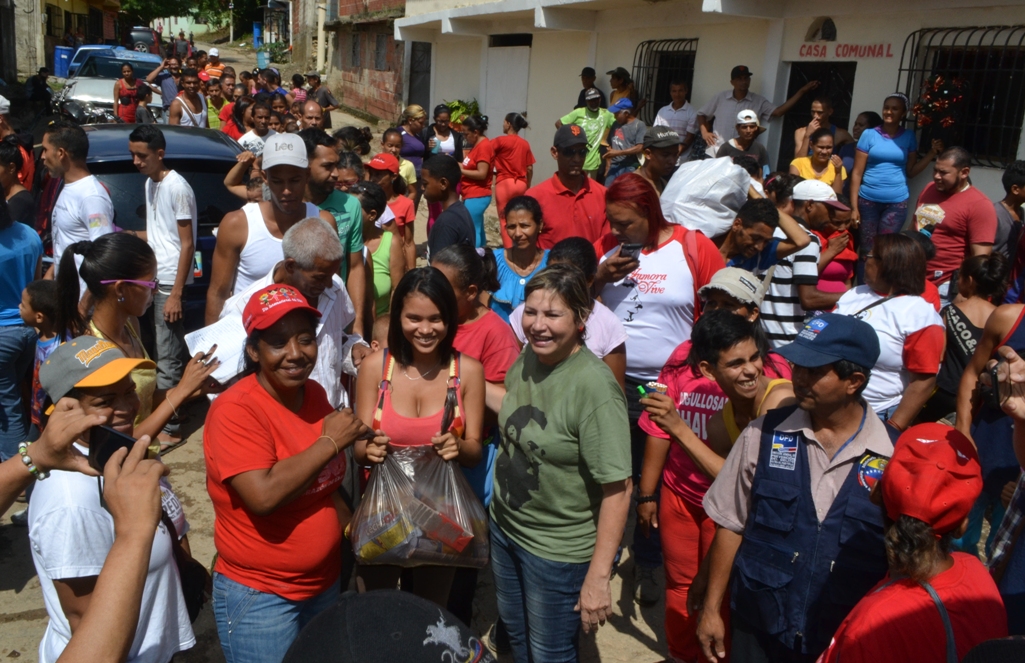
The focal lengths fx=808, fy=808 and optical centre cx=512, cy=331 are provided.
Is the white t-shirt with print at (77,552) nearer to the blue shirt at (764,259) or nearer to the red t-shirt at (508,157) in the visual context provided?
the blue shirt at (764,259)

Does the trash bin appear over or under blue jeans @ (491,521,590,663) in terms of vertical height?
over

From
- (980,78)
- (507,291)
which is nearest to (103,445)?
(507,291)

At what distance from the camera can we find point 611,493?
2736mm

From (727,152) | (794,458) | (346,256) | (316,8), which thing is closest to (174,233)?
(346,256)

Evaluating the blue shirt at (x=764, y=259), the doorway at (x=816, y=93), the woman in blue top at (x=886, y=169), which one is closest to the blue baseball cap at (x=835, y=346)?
the blue shirt at (x=764, y=259)

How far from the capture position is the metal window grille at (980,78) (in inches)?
287

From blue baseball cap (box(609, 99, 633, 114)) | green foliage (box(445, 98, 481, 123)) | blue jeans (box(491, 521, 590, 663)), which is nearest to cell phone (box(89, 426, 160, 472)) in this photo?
blue jeans (box(491, 521, 590, 663))

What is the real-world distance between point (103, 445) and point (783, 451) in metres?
1.97

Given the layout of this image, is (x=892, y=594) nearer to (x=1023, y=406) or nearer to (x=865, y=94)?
(x=1023, y=406)

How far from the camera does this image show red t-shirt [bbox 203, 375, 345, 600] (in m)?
2.56

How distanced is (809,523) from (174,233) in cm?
446

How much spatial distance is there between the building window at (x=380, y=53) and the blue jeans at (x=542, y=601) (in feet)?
75.9

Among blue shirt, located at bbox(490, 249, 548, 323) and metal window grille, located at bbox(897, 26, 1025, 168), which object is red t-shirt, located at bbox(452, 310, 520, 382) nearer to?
blue shirt, located at bbox(490, 249, 548, 323)

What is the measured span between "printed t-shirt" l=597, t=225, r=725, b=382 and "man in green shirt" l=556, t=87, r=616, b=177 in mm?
7245
